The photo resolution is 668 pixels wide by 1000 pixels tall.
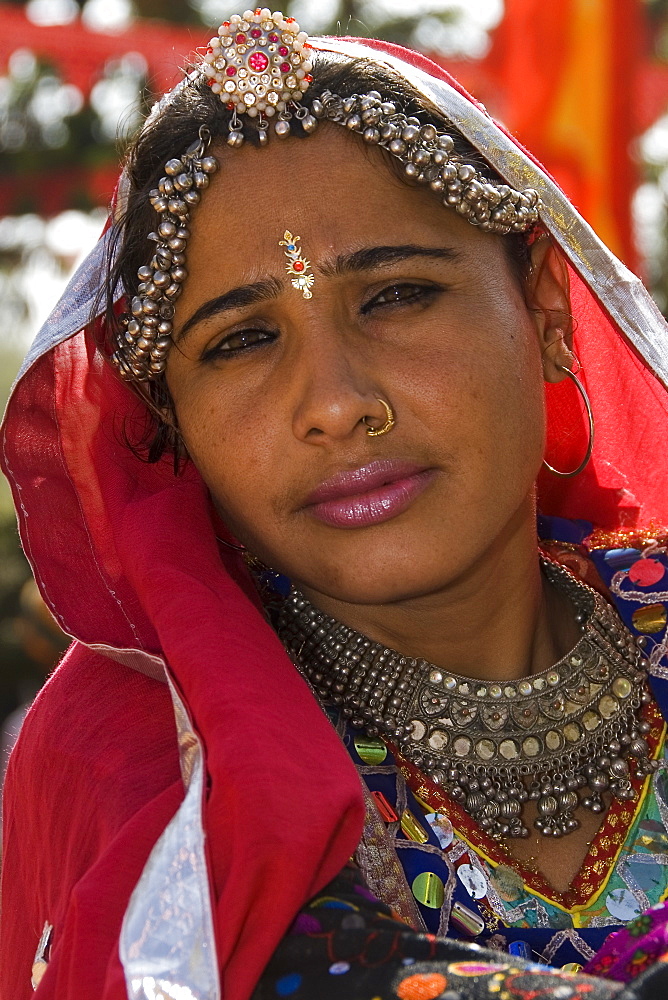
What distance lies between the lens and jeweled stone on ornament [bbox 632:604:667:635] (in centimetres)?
230

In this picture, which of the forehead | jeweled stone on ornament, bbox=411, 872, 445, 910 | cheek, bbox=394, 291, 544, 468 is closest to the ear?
cheek, bbox=394, 291, 544, 468

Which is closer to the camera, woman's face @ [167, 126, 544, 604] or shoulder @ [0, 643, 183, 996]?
shoulder @ [0, 643, 183, 996]

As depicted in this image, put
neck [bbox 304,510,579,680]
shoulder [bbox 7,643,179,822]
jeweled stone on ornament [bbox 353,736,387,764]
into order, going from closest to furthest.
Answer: shoulder [bbox 7,643,179,822]
jeweled stone on ornament [bbox 353,736,387,764]
neck [bbox 304,510,579,680]

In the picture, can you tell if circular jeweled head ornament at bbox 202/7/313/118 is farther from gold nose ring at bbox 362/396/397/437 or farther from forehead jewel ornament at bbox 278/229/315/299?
gold nose ring at bbox 362/396/397/437

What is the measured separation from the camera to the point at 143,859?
5.09 feet

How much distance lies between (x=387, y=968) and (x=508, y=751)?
2.50ft

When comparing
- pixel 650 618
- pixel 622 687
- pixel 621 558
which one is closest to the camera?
pixel 622 687

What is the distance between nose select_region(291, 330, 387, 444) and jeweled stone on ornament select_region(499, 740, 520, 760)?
2.06ft

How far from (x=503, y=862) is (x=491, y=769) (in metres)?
0.16

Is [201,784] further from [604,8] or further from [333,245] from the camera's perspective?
[604,8]

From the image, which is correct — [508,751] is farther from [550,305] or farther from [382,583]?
[550,305]

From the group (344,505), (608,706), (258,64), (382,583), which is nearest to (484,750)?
(608,706)

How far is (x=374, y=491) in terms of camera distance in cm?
191

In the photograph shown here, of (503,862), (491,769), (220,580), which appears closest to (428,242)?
(220,580)
